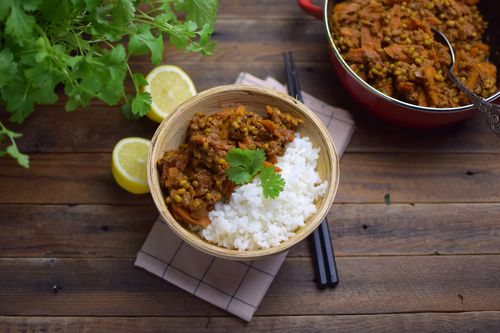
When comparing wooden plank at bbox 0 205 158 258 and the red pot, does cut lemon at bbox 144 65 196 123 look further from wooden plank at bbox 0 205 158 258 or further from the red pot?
the red pot

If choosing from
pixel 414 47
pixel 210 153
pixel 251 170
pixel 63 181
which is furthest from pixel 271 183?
pixel 63 181

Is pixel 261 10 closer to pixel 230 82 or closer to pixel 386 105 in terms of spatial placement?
pixel 230 82

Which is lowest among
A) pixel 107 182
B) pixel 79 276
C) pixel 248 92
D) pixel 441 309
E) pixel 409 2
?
pixel 79 276

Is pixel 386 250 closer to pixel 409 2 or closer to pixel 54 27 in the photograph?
pixel 409 2

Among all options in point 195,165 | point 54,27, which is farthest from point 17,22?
point 195,165

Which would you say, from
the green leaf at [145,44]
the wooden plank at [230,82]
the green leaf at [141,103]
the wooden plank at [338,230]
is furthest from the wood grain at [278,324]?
the green leaf at [145,44]

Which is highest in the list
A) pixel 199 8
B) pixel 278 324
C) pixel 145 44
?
pixel 199 8

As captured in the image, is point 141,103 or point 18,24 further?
point 141,103

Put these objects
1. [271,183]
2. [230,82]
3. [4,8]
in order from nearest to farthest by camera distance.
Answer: [4,8]
[271,183]
[230,82]

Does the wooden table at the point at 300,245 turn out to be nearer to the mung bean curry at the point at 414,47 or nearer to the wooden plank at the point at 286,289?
the wooden plank at the point at 286,289
